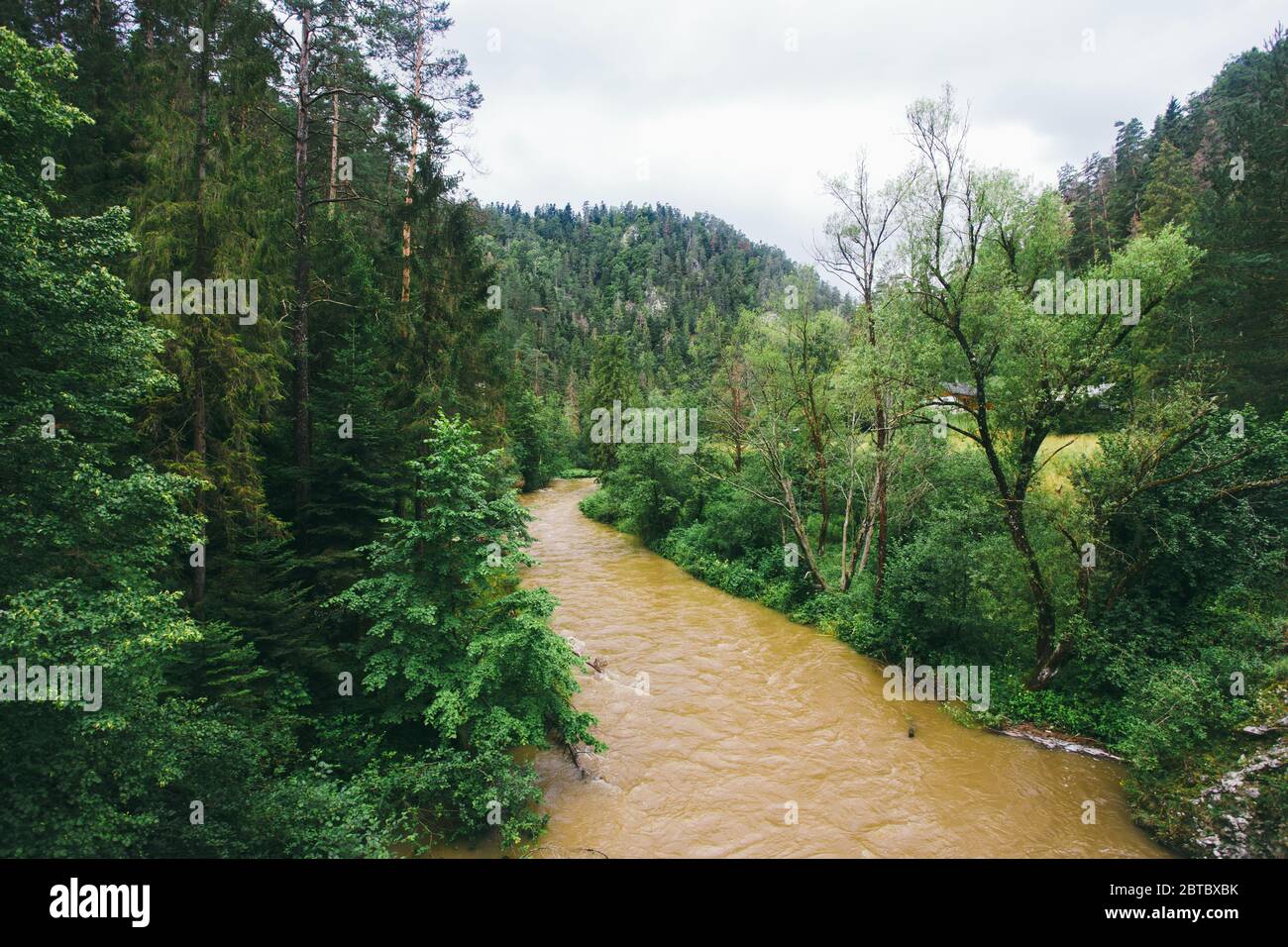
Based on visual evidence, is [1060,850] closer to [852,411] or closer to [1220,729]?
[1220,729]

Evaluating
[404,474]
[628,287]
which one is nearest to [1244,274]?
[404,474]

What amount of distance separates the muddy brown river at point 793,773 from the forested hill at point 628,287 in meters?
37.0

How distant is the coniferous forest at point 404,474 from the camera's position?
6.08 meters

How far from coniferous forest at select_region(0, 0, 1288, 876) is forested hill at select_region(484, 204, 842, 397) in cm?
3259

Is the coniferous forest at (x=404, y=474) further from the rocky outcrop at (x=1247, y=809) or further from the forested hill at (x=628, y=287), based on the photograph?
the forested hill at (x=628, y=287)

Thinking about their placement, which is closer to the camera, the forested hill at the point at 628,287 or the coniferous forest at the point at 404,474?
the coniferous forest at the point at 404,474

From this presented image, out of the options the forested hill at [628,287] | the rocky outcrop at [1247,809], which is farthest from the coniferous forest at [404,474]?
the forested hill at [628,287]

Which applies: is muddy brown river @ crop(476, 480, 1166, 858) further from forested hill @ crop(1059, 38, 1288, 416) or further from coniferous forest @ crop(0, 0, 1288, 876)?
forested hill @ crop(1059, 38, 1288, 416)

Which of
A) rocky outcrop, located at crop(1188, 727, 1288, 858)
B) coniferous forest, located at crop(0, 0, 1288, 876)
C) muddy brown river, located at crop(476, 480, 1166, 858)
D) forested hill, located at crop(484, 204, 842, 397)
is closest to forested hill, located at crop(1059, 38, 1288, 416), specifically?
coniferous forest, located at crop(0, 0, 1288, 876)

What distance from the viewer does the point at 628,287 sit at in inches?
5645

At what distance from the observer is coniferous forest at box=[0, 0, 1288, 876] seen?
20.0 ft

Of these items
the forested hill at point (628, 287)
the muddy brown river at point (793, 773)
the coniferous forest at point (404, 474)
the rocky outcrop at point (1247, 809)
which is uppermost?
the forested hill at point (628, 287)
